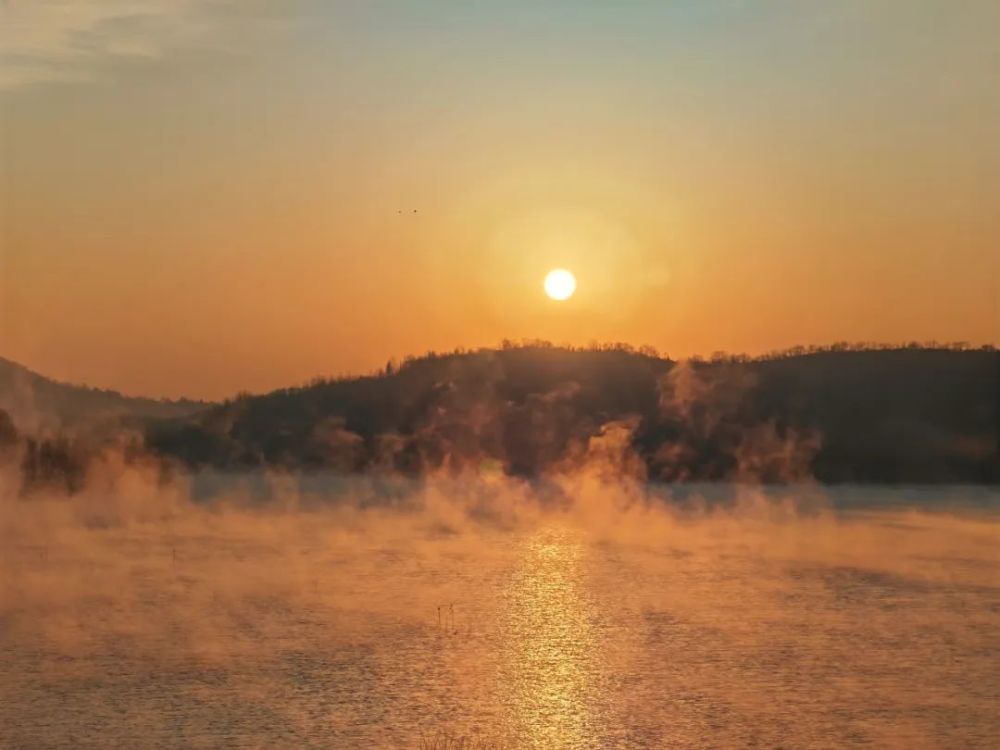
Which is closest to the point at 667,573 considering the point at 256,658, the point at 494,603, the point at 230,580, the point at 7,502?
the point at 494,603

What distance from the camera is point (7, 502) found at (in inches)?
1117

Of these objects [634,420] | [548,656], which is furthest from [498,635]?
[634,420]

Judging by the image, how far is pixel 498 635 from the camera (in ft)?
42.9

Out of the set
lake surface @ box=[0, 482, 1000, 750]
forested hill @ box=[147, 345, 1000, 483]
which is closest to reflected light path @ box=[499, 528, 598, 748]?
lake surface @ box=[0, 482, 1000, 750]

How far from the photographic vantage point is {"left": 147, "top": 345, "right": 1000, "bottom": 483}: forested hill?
42.1 meters

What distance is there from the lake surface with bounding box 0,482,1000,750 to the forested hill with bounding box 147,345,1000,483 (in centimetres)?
1842

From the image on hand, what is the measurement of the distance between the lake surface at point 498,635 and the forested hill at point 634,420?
60.4ft

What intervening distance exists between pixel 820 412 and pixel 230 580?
113ft

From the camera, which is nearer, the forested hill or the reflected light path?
the reflected light path

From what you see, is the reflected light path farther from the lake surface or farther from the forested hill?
the forested hill

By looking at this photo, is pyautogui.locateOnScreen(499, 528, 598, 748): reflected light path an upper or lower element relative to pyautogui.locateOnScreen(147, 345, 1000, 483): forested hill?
lower

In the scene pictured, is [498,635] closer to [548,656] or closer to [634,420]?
[548,656]

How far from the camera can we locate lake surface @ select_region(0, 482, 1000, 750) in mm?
9828

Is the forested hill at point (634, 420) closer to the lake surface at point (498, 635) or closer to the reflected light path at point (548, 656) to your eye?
the lake surface at point (498, 635)
